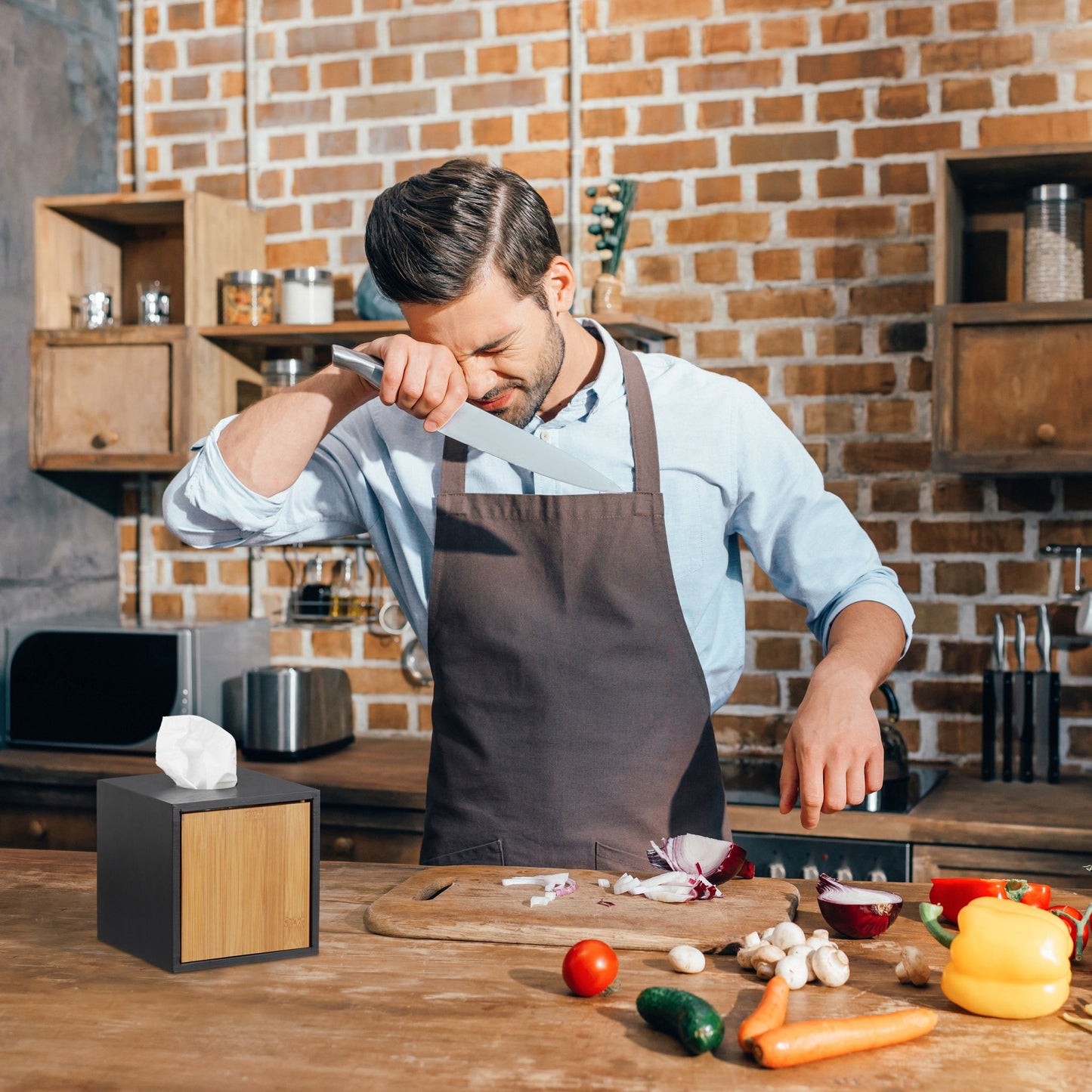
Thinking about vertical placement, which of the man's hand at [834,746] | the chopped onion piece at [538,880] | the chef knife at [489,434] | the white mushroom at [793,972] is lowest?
the chopped onion piece at [538,880]

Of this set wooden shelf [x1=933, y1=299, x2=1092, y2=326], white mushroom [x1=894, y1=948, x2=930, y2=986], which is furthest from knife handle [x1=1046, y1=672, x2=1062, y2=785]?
white mushroom [x1=894, y1=948, x2=930, y2=986]

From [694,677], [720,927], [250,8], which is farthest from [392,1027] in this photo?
[250,8]

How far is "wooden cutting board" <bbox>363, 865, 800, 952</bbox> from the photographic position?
114cm

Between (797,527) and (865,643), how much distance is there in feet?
0.85

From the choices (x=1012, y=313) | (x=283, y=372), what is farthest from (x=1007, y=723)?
(x=283, y=372)

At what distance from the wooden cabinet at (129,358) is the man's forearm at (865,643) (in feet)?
5.77

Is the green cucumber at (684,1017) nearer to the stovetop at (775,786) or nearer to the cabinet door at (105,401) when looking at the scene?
the stovetop at (775,786)

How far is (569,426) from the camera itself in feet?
5.64

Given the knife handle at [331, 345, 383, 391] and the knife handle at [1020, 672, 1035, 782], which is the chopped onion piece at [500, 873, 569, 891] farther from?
the knife handle at [1020, 672, 1035, 782]

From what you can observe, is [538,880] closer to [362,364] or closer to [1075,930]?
[1075,930]

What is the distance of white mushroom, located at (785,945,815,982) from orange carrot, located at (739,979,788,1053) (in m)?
0.07

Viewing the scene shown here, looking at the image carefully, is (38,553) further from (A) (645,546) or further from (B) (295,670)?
(A) (645,546)

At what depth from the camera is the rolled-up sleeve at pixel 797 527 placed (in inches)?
64.3

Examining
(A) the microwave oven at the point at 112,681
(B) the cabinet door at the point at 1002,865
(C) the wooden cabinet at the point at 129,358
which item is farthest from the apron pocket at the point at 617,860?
(C) the wooden cabinet at the point at 129,358
